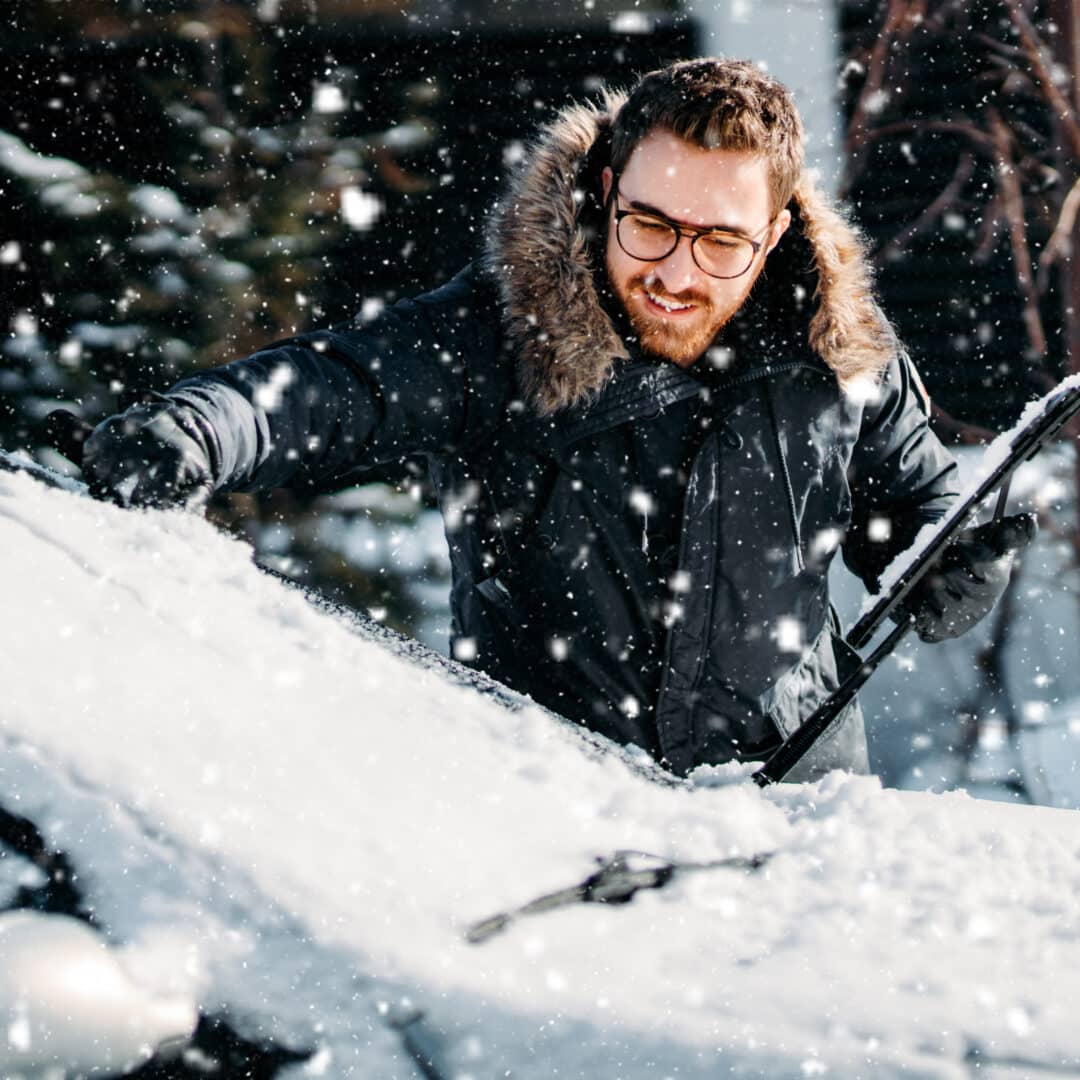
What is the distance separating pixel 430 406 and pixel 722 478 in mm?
582

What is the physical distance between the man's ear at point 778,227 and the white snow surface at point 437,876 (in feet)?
4.59

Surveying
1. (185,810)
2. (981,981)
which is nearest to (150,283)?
(185,810)

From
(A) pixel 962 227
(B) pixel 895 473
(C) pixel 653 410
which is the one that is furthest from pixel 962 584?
(A) pixel 962 227

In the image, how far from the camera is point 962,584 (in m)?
2.35

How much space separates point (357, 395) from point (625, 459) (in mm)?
541

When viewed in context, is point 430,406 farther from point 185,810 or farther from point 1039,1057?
point 1039,1057

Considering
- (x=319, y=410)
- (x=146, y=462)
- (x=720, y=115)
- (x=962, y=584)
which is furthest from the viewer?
(x=962, y=584)

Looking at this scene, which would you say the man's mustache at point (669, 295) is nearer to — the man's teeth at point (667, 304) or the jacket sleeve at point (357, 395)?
the man's teeth at point (667, 304)

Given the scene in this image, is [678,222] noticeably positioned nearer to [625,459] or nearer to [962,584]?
[625,459]

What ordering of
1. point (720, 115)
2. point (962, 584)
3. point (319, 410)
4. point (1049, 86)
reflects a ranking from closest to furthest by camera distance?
point (319, 410) → point (720, 115) → point (962, 584) → point (1049, 86)

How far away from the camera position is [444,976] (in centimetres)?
78

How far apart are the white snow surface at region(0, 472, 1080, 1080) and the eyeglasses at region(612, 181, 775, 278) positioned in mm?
1211

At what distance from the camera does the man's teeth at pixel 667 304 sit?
2.06m

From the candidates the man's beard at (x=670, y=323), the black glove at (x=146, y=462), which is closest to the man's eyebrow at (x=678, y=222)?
the man's beard at (x=670, y=323)
